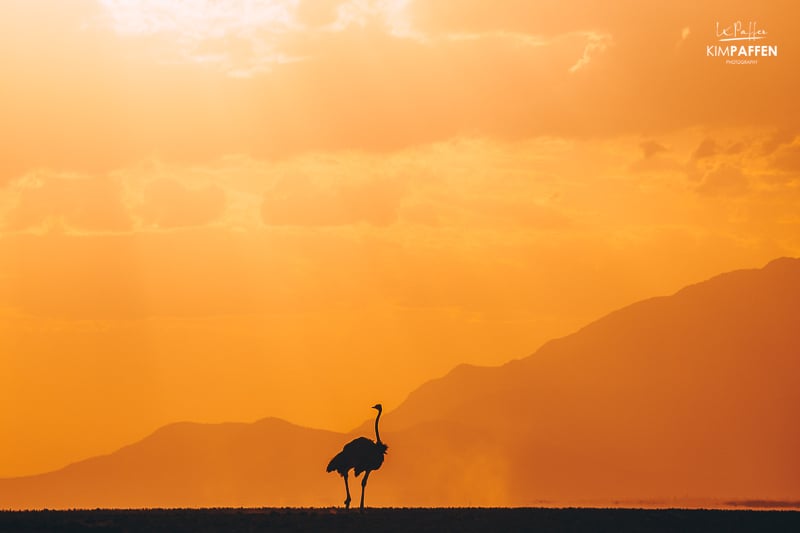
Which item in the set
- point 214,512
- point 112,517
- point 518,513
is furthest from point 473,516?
point 112,517

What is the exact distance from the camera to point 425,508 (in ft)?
191

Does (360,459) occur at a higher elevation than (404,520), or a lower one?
higher

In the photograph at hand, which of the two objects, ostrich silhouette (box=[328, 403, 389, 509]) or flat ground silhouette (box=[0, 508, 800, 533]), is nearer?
flat ground silhouette (box=[0, 508, 800, 533])

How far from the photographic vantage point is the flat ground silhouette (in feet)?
170

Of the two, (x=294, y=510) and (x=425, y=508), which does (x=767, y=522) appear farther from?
(x=294, y=510)

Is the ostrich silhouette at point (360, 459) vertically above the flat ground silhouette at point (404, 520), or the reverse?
the ostrich silhouette at point (360, 459)

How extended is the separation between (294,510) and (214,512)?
122 inches

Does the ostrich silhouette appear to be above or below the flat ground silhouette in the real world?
above

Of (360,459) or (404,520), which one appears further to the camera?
(360,459)

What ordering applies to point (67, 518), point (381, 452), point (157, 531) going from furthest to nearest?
point (381, 452) < point (67, 518) < point (157, 531)

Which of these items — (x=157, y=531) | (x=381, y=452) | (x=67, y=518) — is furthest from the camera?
(x=381, y=452)

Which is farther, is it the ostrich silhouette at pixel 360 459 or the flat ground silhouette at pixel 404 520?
the ostrich silhouette at pixel 360 459

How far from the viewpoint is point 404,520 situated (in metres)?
53.6

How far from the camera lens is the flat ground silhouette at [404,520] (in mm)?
51938
